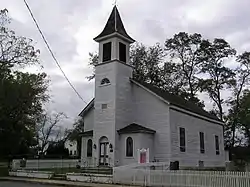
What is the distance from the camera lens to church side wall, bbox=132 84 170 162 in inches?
965

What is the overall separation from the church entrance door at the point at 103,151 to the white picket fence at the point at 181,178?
779cm

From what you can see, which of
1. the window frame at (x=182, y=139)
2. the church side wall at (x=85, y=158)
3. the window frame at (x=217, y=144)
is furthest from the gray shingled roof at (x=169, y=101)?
the church side wall at (x=85, y=158)

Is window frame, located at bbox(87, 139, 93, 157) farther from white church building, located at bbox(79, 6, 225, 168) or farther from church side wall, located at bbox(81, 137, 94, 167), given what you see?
church side wall, located at bbox(81, 137, 94, 167)

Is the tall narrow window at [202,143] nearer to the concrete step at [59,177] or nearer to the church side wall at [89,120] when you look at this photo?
the church side wall at [89,120]

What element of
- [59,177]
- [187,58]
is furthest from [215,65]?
[59,177]

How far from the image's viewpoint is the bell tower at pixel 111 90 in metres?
24.9

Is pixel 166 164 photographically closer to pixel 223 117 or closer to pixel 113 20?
pixel 113 20

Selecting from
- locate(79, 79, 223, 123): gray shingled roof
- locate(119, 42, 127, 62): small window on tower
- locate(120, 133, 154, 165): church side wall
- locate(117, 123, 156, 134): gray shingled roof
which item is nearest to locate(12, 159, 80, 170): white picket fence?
locate(79, 79, 223, 123): gray shingled roof

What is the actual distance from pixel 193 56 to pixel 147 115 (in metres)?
21.7

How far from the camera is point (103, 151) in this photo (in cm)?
2522

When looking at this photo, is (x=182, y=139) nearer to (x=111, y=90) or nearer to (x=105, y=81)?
(x=111, y=90)

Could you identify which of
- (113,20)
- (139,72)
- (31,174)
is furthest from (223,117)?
(31,174)

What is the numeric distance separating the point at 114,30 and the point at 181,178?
15.6 meters

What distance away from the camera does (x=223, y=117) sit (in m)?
45.6
